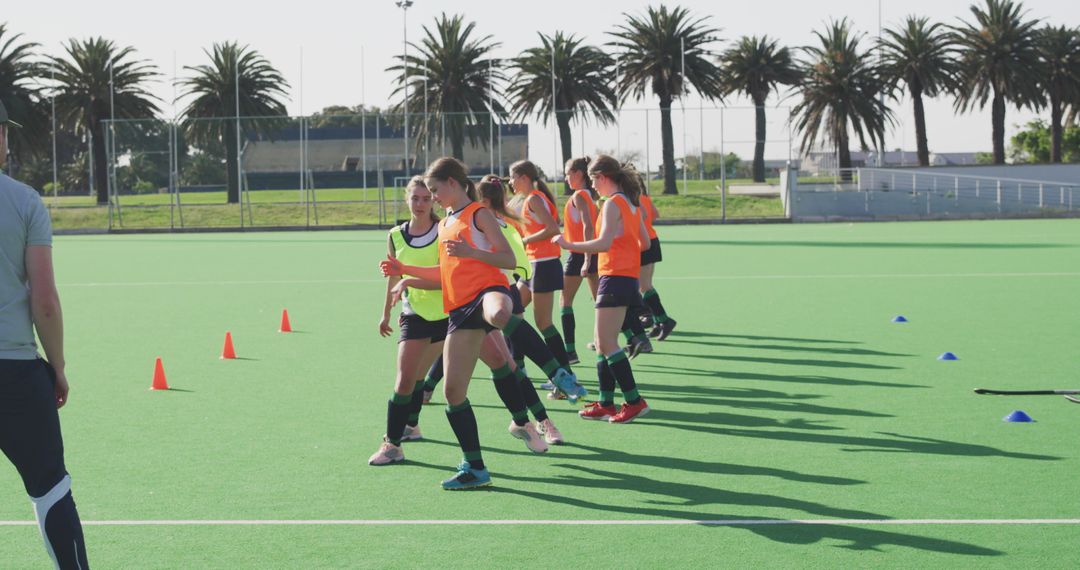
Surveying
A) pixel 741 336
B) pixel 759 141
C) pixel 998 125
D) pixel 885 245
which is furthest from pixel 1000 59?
pixel 741 336

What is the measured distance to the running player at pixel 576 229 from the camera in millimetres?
9477

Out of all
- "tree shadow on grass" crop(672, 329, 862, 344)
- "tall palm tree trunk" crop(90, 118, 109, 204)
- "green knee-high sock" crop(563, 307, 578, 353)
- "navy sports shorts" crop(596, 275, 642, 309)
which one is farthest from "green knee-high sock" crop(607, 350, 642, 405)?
"tall palm tree trunk" crop(90, 118, 109, 204)

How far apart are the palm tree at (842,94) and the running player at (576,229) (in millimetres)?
53736

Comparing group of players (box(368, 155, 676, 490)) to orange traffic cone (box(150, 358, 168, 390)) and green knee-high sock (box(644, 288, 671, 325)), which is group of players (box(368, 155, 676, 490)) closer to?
orange traffic cone (box(150, 358, 168, 390))

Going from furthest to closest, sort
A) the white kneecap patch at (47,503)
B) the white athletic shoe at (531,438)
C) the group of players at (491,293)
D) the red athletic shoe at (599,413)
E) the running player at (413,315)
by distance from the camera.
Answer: the red athletic shoe at (599,413) → the white athletic shoe at (531,438) → the running player at (413,315) → the group of players at (491,293) → the white kneecap patch at (47,503)

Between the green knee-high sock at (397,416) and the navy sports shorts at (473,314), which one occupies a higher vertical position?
the navy sports shorts at (473,314)

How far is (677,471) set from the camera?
7133 mm

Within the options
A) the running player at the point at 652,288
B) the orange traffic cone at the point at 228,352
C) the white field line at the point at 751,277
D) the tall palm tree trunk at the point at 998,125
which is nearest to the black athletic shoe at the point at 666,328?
the running player at the point at 652,288

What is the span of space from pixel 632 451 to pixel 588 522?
1712 millimetres

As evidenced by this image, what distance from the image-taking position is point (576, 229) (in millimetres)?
10695

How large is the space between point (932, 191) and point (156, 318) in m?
42.1

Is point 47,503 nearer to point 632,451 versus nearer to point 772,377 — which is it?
point 632,451

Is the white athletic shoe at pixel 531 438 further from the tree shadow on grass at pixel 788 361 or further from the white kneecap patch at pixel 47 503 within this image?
the tree shadow on grass at pixel 788 361

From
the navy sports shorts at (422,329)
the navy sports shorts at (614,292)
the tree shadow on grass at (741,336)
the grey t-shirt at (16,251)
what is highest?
the grey t-shirt at (16,251)
